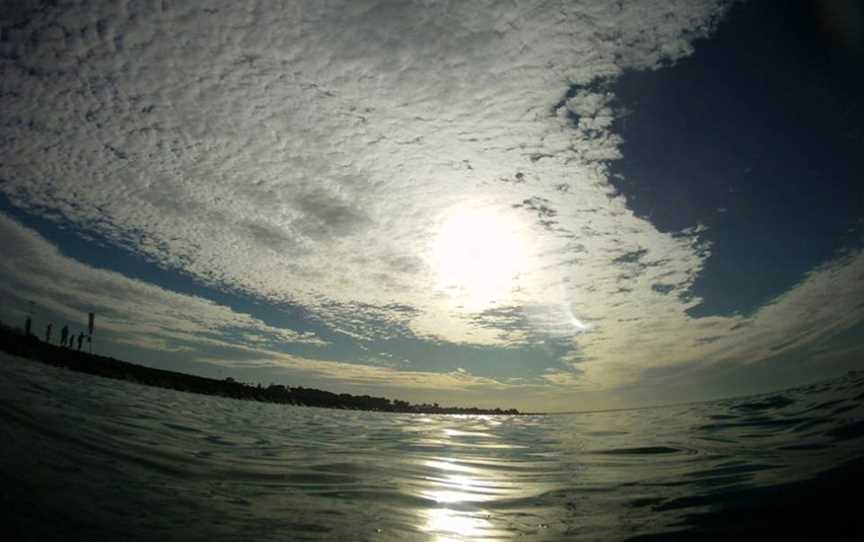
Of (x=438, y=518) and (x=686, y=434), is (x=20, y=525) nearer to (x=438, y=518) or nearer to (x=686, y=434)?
(x=438, y=518)

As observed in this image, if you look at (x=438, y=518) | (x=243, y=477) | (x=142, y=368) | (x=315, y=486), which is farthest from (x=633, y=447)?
(x=142, y=368)

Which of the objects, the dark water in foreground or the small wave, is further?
the small wave

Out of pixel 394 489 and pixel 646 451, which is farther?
pixel 646 451

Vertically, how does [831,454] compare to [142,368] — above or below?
above

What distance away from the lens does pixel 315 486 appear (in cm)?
698

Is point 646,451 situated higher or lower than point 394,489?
higher

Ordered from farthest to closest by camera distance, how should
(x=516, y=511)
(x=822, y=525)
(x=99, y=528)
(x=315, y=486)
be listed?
(x=315, y=486), (x=516, y=511), (x=822, y=525), (x=99, y=528)

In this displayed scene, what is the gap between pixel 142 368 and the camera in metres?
85.7

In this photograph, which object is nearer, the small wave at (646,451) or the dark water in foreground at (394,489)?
the dark water in foreground at (394,489)

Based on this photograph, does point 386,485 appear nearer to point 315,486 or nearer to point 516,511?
point 315,486

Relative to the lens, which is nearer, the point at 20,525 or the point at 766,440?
the point at 20,525

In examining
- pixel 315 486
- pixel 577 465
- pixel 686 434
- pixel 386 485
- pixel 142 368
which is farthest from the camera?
pixel 142 368

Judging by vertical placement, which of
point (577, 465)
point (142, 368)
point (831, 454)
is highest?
point (831, 454)

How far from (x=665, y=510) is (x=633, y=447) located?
23.9 ft
